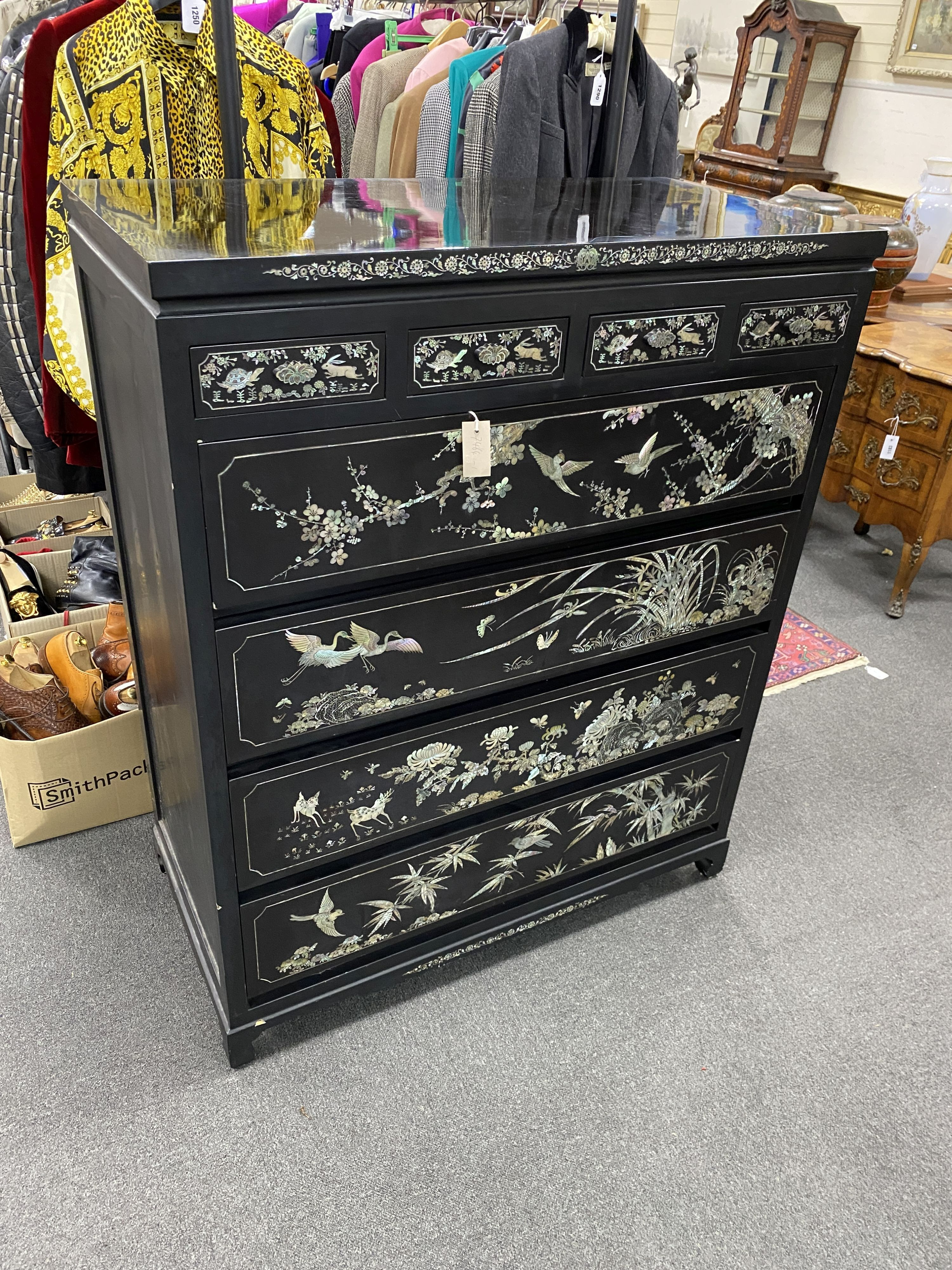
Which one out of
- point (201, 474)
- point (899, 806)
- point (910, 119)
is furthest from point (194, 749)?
point (910, 119)

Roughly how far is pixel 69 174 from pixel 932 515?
242 cm

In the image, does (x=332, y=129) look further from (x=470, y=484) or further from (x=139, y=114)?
(x=470, y=484)

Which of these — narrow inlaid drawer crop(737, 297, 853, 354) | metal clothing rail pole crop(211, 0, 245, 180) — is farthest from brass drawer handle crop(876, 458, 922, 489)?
metal clothing rail pole crop(211, 0, 245, 180)

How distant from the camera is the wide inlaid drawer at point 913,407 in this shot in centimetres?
259

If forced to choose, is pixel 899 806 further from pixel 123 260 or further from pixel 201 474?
pixel 123 260

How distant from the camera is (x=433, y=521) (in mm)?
1140

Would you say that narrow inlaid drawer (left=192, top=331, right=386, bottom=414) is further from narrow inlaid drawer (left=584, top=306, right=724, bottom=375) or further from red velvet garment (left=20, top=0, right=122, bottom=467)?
red velvet garment (left=20, top=0, right=122, bottom=467)

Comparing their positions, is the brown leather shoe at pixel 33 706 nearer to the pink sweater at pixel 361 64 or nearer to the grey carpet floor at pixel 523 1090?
the grey carpet floor at pixel 523 1090

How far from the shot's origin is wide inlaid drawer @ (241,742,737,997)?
137 cm

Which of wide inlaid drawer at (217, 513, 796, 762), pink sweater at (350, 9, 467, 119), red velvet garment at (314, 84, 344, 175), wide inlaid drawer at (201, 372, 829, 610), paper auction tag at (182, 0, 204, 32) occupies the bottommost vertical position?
wide inlaid drawer at (217, 513, 796, 762)

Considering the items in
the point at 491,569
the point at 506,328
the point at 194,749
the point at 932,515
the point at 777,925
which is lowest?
the point at 777,925

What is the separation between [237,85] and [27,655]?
113 cm

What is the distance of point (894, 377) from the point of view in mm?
2717

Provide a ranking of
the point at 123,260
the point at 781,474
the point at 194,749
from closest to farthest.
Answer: the point at 123,260 < the point at 194,749 < the point at 781,474
